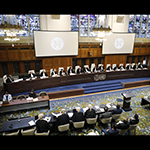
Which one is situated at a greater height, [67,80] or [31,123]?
[67,80]

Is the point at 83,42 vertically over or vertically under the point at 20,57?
over

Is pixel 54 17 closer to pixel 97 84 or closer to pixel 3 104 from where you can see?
pixel 97 84

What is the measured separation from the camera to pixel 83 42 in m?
12.0

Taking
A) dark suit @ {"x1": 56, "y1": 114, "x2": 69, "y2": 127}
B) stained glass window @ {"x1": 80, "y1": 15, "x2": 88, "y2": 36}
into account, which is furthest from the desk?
stained glass window @ {"x1": 80, "y1": 15, "x2": 88, "y2": 36}

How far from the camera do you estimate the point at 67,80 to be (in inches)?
348

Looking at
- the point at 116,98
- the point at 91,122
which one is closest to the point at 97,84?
the point at 116,98

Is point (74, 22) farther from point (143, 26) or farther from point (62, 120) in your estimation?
point (62, 120)

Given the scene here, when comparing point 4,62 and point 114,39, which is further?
point 114,39

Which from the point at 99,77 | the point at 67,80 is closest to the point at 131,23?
the point at 99,77

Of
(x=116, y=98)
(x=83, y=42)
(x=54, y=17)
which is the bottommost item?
(x=116, y=98)

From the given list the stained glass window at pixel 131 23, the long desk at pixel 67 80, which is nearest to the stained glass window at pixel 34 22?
the long desk at pixel 67 80
